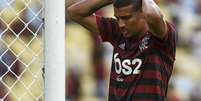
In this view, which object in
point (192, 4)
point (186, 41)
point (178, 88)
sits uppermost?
point (192, 4)

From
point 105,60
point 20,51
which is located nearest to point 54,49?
point 20,51

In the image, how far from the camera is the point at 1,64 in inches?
104

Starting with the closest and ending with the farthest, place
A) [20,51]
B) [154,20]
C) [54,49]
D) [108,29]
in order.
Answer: [54,49]
[154,20]
[108,29]
[20,51]

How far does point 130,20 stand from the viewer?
2256 millimetres

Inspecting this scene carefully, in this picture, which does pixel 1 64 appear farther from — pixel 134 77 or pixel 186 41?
pixel 186 41

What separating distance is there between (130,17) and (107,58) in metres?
1.61

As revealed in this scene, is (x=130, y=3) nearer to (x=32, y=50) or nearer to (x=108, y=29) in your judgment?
(x=108, y=29)

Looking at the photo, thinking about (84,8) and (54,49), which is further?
(84,8)

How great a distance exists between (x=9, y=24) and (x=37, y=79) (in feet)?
1.62

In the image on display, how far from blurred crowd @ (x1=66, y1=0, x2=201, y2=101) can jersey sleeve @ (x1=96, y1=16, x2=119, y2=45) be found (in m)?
1.02

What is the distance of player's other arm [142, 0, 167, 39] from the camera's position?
2232mm

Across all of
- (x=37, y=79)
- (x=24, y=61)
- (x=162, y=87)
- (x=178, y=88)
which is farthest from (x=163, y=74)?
(x=178, y=88)

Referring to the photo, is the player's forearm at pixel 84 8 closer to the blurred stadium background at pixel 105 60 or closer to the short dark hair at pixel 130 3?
the short dark hair at pixel 130 3

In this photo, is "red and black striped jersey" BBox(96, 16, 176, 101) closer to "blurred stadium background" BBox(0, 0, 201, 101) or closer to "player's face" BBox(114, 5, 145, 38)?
"player's face" BBox(114, 5, 145, 38)
